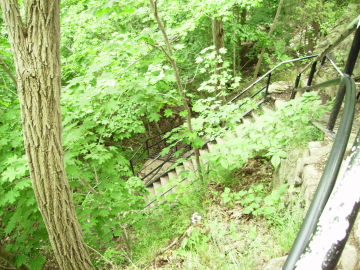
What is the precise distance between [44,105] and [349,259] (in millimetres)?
2821

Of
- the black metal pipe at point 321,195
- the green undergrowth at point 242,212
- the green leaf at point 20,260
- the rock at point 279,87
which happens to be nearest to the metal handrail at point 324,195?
the black metal pipe at point 321,195

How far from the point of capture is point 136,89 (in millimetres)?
3521

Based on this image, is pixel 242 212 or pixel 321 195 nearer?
pixel 321 195

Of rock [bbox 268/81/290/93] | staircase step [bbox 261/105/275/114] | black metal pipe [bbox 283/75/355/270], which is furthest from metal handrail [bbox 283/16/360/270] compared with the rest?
rock [bbox 268/81/290/93]

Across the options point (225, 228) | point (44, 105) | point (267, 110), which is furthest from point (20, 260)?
point (267, 110)

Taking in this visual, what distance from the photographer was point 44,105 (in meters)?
2.44

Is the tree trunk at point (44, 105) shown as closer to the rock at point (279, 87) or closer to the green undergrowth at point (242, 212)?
the green undergrowth at point (242, 212)

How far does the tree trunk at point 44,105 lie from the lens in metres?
2.22

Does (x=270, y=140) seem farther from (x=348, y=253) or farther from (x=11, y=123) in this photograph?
(x=11, y=123)

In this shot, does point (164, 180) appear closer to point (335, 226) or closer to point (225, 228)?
point (225, 228)

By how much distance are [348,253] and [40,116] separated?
2.83 metres

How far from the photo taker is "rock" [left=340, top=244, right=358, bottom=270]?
1.50 m

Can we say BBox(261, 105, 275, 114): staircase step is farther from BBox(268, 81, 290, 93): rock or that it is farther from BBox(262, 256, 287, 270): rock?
BBox(262, 256, 287, 270): rock

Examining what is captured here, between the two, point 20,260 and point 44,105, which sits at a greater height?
point 44,105
